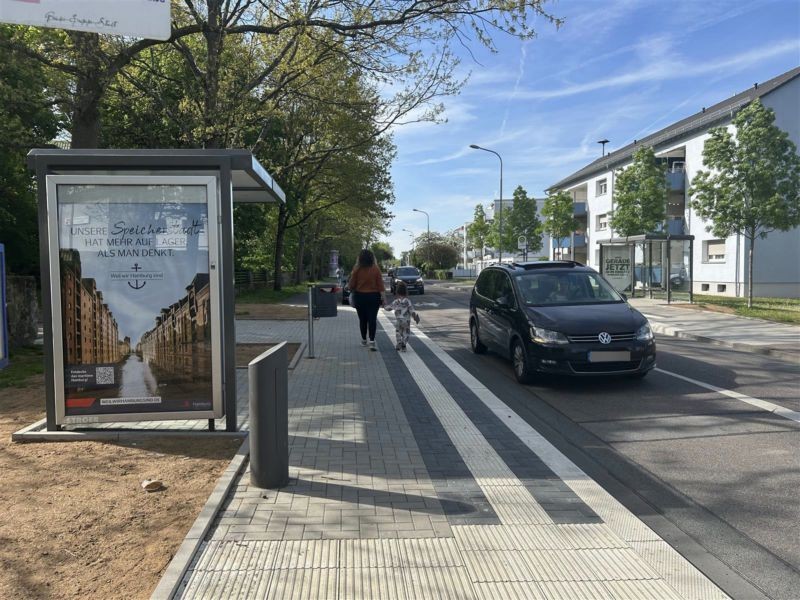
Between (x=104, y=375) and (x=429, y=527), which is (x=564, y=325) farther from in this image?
(x=104, y=375)

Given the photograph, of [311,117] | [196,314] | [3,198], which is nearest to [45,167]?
[196,314]

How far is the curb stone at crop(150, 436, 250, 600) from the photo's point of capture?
297cm

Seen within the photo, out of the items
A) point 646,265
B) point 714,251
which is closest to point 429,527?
point 646,265

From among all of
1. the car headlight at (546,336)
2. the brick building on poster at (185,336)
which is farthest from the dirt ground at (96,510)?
the car headlight at (546,336)

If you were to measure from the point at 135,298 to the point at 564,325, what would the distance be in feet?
16.9

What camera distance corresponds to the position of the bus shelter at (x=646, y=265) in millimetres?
24625

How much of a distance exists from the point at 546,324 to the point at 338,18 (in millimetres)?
7122

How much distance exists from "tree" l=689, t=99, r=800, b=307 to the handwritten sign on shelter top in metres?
19.7

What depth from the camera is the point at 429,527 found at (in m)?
3.70

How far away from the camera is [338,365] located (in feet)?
32.2

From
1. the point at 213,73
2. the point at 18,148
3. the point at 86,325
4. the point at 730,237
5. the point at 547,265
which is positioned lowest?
the point at 86,325

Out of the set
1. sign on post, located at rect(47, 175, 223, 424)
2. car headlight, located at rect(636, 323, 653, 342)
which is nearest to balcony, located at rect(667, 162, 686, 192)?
car headlight, located at rect(636, 323, 653, 342)

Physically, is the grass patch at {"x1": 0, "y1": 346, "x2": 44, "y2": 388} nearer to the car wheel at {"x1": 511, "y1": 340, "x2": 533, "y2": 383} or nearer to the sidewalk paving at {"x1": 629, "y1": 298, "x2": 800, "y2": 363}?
the car wheel at {"x1": 511, "y1": 340, "x2": 533, "y2": 383}

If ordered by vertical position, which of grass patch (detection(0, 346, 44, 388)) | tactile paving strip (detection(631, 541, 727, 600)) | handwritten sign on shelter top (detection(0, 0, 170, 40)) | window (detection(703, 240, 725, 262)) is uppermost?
handwritten sign on shelter top (detection(0, 0, 170, 40))
